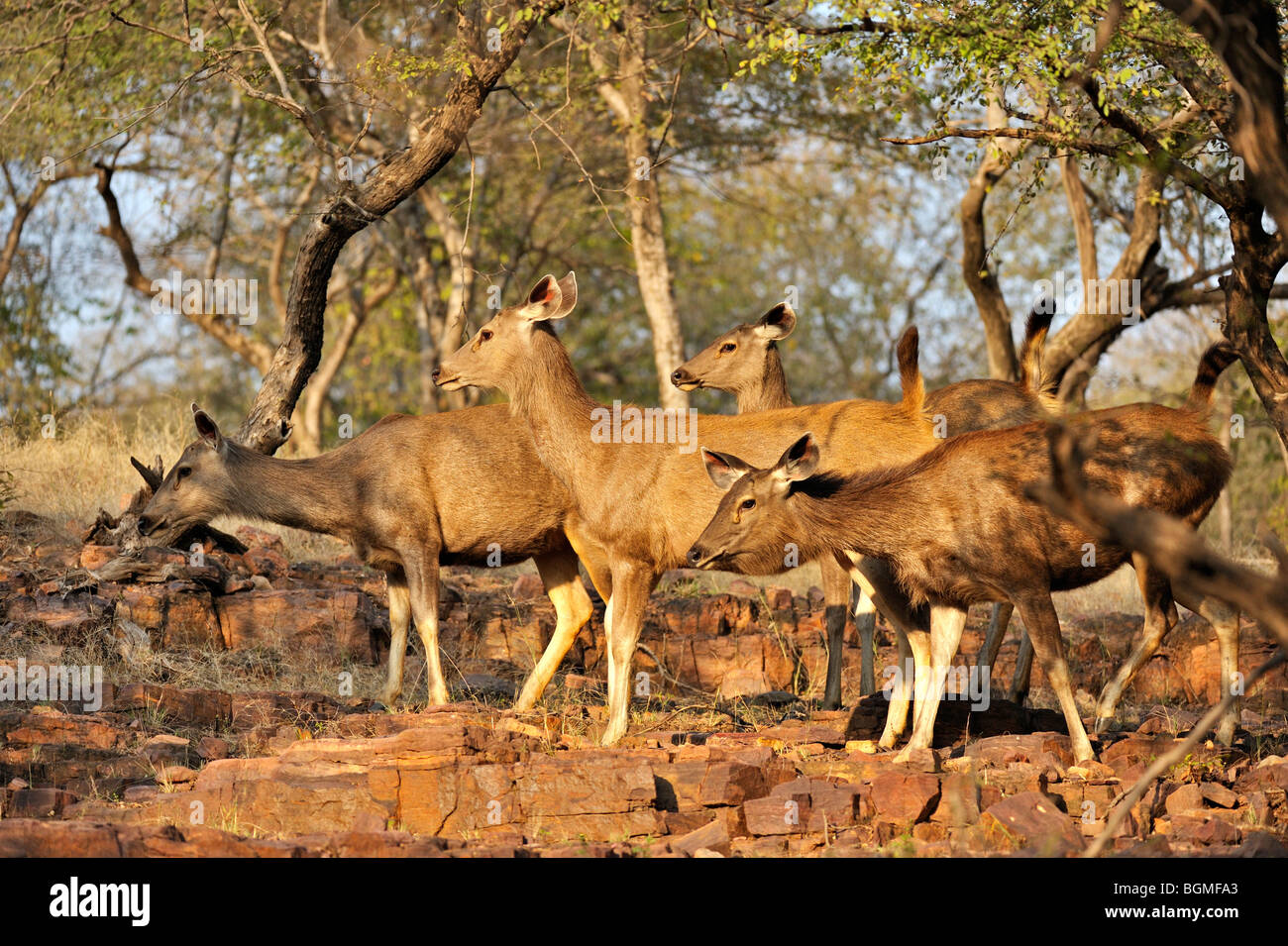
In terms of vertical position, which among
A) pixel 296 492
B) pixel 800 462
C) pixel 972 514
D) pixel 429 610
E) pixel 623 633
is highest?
pixel 296 492

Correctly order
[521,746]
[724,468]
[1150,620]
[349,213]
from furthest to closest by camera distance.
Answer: [349,213] → [1150,620] → [724,468] → [521,746]

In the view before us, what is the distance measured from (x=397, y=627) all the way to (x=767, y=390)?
399 cm

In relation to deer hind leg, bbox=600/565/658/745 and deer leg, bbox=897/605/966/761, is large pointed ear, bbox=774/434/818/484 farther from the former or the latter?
deer hind leg, bbox=600/565/658/745

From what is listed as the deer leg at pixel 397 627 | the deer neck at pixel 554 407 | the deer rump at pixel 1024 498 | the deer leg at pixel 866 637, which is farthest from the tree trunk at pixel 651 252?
the deer rump at pixel 1024 498

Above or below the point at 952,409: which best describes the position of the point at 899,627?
below

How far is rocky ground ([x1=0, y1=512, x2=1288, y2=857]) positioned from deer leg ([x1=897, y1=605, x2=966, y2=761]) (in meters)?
0.24

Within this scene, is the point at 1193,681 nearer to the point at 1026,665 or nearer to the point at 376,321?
the point at 1026,665

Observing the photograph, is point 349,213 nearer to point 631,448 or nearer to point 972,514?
point 631,448

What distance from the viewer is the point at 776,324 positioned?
523 inches

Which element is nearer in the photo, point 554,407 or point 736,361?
point 554,407

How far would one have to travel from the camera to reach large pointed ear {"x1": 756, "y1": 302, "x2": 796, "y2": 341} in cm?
1317

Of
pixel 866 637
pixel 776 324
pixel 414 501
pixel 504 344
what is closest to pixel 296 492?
pixel 414 501

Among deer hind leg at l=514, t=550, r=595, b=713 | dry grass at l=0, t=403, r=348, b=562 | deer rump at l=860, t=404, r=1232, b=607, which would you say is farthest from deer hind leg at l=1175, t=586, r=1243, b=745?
dry grass at l=0, t=403, r=348, b=562

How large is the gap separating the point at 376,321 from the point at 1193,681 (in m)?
27.7
